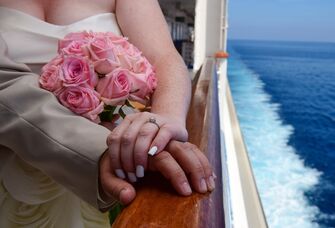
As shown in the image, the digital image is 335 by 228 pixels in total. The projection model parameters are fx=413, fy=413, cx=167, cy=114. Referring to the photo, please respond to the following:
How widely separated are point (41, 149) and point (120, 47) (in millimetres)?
217

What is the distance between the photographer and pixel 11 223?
0.64 metres

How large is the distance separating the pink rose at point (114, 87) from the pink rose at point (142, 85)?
12 millimetres

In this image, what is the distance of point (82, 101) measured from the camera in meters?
0.58

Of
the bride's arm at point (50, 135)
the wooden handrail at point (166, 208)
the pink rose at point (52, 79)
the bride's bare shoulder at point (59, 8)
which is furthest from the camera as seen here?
the bride's bare shoulder at point (59, 8)

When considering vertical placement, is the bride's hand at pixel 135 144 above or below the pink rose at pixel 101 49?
below

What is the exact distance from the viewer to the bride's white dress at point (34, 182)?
62 cm

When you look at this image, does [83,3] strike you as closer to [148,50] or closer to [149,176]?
[148,50]

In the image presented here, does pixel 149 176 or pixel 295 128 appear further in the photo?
pixel 295 128

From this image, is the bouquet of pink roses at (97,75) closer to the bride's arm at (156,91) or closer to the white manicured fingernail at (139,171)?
the bride's arm at (156,91)

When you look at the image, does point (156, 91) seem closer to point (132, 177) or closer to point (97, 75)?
point (97, 75)

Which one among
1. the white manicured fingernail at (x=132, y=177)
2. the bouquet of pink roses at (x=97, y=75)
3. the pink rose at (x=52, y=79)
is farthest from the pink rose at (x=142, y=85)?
the white manicured fingernail at (x=132, y=177)

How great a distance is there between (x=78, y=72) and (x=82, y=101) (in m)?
0.06

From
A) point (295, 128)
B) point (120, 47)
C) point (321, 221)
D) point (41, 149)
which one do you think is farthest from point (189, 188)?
point (295, 128)

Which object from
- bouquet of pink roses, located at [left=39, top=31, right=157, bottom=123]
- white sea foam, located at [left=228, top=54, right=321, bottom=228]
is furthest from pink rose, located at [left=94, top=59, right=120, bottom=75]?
white sea foam, located at [left=228, top=54, right=321, bottom=228]
